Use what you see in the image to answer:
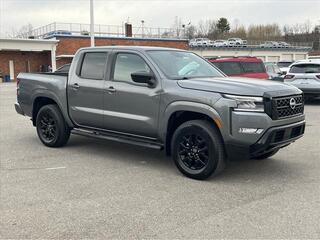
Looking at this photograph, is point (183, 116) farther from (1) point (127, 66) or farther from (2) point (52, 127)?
(2) point (52, 127)

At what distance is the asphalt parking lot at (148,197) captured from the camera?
4.25 metres

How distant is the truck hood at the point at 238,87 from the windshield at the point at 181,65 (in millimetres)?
354

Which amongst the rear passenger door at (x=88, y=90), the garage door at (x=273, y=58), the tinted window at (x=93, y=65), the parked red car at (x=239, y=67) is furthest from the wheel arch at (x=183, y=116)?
the garage door at (x=273, y=58)

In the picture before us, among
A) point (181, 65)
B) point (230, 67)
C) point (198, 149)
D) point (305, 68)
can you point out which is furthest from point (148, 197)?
point (305, 68)

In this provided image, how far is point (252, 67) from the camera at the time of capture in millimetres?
15766

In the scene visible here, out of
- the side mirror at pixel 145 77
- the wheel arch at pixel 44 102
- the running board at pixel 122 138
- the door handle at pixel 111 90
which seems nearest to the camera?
the side mirror at pixel 145 77

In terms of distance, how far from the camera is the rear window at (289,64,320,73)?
15525 millimetres

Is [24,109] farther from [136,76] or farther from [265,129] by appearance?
[265,129]

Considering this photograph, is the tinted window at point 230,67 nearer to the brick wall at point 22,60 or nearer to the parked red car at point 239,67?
the parked red car at point 239,67

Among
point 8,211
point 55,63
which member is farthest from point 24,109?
point 55,63

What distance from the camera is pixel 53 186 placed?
5684mm

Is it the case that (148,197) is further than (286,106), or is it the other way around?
(286,106)

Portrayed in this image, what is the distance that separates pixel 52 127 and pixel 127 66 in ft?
7.21

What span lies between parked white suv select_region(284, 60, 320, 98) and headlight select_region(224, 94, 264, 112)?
10.6 metres
